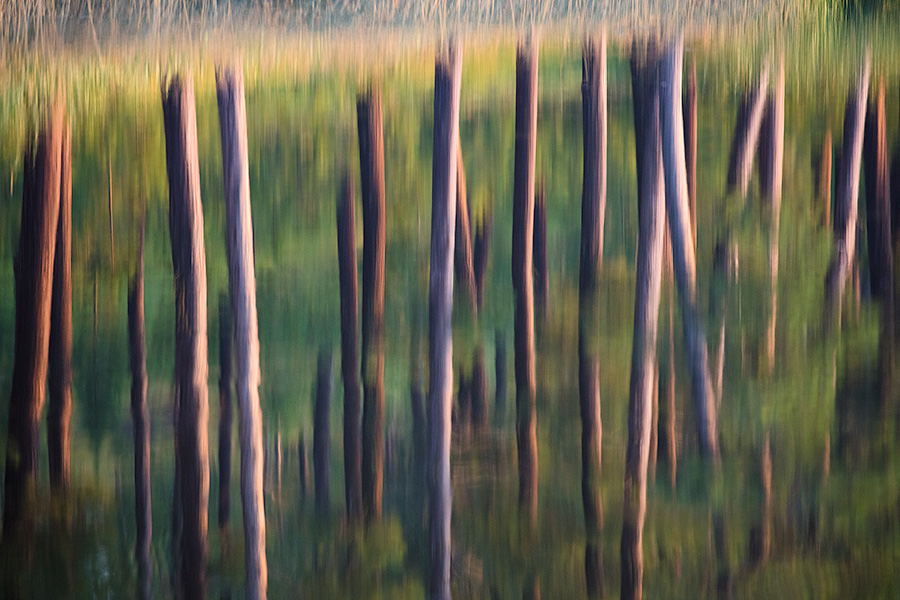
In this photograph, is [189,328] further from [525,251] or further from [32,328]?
[525,251]

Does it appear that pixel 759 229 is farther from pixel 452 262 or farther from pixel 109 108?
pixel 109 108

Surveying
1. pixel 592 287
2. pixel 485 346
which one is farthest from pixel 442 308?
pixel 592 287

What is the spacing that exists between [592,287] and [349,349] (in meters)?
0.56

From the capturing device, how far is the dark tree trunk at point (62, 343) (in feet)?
4.99

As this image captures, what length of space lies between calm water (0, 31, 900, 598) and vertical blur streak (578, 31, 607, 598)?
0.05ft

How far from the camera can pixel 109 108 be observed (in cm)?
153

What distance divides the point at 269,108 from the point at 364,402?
683mm

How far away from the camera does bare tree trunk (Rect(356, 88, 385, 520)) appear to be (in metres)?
1.53

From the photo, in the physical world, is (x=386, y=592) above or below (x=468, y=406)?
below

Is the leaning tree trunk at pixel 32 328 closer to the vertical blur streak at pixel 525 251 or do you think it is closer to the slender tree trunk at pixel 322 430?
the slender tree trunk at pixel 322 430

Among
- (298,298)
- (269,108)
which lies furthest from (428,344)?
(269,108)

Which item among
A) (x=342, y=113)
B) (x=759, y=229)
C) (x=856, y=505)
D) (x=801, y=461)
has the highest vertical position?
(x=342, y=113)

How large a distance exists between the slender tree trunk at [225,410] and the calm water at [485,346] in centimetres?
2

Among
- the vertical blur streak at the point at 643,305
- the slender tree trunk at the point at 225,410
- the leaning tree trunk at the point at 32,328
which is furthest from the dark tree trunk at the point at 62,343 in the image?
the vertical blur streak at the point at 643,305
